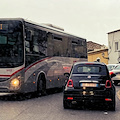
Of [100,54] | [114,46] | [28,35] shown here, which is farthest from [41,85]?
[100,54]

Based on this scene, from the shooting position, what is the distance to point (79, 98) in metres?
10.6

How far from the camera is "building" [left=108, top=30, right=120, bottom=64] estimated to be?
2181 inches

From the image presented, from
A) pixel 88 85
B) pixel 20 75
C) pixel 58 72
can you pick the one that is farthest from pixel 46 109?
pixel 58 72

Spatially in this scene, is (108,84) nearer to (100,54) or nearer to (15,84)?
(15,84)

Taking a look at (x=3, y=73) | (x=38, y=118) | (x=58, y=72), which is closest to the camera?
(x=38, y=118)

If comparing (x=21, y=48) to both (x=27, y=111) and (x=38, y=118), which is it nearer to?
(x=27, y=111)

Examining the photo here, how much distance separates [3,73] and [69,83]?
354cm

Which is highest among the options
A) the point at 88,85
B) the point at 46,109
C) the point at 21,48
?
the point at 21,48

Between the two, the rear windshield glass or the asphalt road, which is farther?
the rear windshield glass

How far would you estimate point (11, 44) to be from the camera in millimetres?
13500

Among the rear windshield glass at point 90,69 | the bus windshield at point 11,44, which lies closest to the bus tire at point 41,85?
the bus windshield at point 11,44

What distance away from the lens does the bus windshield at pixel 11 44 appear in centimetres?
1340

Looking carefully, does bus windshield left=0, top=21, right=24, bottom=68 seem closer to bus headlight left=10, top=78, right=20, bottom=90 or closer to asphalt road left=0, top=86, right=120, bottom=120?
bus headlight left=10, top=78, right=20, bottom=90

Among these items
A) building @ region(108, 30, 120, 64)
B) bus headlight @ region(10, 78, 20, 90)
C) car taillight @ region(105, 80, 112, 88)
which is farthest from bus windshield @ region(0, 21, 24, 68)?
building @ region(108, 30, 120, 64)
